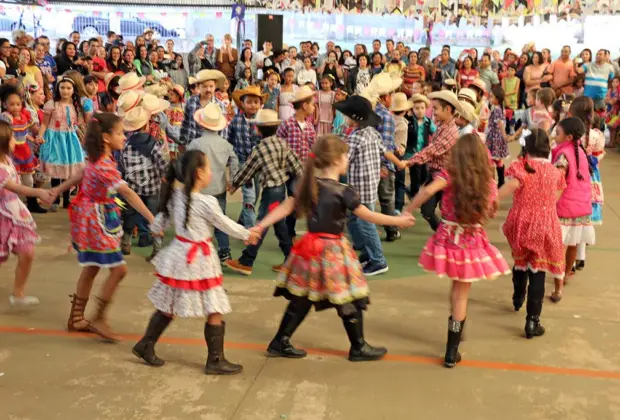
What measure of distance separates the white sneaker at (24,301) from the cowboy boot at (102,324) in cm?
91

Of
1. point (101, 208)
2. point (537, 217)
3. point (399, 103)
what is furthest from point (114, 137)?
point (399, 103)

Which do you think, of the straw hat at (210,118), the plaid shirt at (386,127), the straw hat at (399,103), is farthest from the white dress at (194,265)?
the straw hat at (399,103)

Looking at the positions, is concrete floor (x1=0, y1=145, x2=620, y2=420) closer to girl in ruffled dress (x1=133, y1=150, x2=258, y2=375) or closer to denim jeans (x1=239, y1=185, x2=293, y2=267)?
denim jeans (x1=239, y1=185, x2=293, y2=267)

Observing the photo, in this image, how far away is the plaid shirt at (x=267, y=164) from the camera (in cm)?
642

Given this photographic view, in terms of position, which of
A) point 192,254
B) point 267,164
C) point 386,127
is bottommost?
point 192,254

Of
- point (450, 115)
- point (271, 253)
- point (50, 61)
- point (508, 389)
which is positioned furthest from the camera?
point (50, 61)

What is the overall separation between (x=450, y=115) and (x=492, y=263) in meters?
2.22

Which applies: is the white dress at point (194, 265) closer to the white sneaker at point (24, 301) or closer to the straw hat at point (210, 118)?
the white sneaker at point (24, 301)

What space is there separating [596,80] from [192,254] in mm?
12482

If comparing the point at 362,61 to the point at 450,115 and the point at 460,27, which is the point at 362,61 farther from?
the point at 450,115

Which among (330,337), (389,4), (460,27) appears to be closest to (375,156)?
(330,337)

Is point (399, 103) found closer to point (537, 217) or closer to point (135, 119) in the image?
point (135, 119)

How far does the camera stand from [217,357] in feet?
14.6

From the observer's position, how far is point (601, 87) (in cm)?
1462
